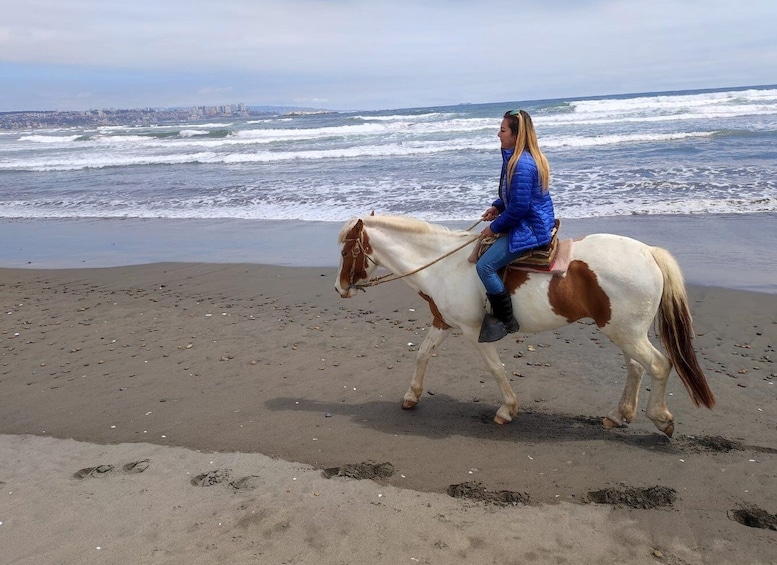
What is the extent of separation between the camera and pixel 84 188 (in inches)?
863

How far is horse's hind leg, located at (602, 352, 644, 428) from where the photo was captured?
15.8ft

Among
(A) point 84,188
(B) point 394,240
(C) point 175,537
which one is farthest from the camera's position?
(A) point 84,188

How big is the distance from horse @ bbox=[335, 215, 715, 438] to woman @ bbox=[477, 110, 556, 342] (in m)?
0.16

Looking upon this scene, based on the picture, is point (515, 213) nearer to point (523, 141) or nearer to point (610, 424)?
point (523, 141)

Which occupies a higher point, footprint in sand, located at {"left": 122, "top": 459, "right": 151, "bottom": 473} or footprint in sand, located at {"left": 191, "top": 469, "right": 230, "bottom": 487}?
footprint in sand, located at {"left": 191, "top": 469, "right": 230, "bottom": 487}

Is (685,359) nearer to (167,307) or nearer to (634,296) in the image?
(634,296)

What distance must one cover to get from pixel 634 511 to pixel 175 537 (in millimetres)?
2840

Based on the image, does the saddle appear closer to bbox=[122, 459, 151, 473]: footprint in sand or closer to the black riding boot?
the black riding boot

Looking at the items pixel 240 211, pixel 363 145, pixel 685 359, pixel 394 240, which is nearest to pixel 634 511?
pixel 685 359

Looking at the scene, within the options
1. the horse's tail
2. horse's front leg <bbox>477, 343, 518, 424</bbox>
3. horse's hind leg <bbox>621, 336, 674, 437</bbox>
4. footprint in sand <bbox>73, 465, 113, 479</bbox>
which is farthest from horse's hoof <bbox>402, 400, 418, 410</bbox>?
footprint in sand <bbox>73, 465, 113, 479</bbox>

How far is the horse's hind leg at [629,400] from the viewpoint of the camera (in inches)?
190

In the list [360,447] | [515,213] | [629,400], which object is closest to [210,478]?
[360,447]

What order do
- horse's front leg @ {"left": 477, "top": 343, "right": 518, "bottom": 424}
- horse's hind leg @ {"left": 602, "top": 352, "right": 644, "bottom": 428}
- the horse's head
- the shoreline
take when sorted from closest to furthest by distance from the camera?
1. horse's hind leg @ {"left": 602, "top": 352, "right": 644, "bottom": 428}
2. horse's front leg @ {"left": 477, "top": 343, "right": 518, "bottom": 424}
3. the horse's head
4. the shoreline

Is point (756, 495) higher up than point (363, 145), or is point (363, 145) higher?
point (363, 145)
